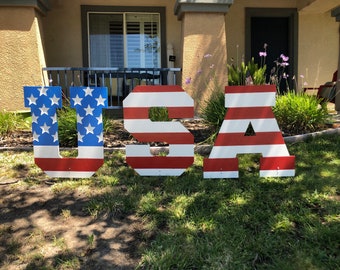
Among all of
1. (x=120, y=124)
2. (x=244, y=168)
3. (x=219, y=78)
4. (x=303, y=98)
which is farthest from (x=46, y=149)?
(x=219, y=78)

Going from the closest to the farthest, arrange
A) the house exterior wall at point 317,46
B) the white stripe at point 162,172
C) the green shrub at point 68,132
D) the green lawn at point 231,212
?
1. the green lawn at point 231,212
2. the white stripe at point 162,172
3. the green shrub at point 68,132
4. the house exterior wall at point 317,46

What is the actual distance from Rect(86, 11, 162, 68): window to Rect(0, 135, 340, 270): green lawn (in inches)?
209

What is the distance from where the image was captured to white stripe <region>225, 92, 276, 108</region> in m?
3.74

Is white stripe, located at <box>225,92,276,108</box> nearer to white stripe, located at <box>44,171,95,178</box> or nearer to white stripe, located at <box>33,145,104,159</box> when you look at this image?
white stripe, located at <box>33,145,104,159</box>

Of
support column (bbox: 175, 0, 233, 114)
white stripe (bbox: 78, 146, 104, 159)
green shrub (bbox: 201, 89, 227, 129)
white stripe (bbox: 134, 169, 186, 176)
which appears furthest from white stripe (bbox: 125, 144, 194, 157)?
support column (bbox: 175, 0, 233, 114)

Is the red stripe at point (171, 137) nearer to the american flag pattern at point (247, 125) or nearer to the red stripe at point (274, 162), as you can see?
the american flag pattern at point (247, 125)

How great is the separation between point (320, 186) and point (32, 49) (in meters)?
5.53

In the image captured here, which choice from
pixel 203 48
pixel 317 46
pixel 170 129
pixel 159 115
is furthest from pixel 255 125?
pixel 317 46

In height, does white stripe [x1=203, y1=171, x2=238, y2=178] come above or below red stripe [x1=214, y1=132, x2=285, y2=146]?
below

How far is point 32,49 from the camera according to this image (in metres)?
6.80

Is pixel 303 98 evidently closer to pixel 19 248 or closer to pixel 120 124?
pixel 120 124

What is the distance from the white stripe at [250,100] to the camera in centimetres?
374

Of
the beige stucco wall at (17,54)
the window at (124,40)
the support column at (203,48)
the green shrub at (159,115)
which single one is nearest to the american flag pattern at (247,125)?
the green shrub at (159,115)

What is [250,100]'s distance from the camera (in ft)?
12.3
